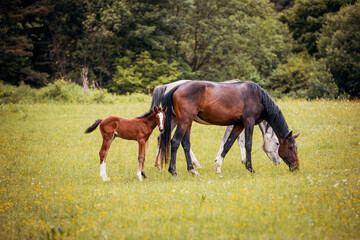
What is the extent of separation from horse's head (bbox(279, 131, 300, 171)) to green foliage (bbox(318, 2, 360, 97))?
98.8 ft

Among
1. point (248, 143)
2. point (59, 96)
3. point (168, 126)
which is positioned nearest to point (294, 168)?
point (248, 143)

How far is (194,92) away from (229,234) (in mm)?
5052

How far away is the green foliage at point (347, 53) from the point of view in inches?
1438

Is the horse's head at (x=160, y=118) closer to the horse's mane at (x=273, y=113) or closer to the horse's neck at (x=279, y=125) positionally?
the horse's mane at (x=273, y=113)

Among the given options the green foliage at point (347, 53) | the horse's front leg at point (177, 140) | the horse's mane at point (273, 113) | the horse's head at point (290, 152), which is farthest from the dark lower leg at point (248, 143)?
the green foliage at point (347, 53)

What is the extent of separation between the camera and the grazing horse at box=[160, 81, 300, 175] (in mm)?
9742

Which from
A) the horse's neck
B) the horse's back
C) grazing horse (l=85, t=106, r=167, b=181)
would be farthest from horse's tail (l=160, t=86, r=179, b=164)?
the horse's neck

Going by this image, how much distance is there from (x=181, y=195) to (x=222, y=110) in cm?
329

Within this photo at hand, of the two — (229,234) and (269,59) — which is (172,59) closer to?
(269,59)

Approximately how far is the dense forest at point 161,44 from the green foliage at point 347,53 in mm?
96

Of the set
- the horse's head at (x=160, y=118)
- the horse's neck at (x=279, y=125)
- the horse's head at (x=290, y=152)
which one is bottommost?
the horse's head at (x=290, y=152)

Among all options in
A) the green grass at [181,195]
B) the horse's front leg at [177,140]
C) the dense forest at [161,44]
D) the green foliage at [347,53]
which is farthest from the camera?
the dense forest at [161,44]

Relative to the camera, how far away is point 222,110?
32.5 feet

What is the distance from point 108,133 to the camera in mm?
9430
